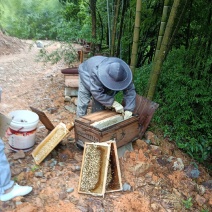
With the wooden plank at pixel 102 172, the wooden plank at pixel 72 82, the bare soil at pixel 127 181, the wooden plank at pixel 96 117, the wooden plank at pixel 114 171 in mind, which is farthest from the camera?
the wooden plank at pixel 72 82

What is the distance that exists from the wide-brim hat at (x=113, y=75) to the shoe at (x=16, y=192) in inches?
63.5

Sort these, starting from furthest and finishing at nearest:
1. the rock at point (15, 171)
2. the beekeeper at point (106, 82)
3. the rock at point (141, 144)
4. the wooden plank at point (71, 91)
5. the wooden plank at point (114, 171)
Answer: the wooden plank at point (71, 91), the rock at point (141, 144), the beekeeper at point (106, 82), the rock at point (15, 171), the wooden plank at point (114, 171)

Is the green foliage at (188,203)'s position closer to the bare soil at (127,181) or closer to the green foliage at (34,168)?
the bare soil at (127,181)

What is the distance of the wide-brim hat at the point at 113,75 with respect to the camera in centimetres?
330

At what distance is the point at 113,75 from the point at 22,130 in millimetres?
1457

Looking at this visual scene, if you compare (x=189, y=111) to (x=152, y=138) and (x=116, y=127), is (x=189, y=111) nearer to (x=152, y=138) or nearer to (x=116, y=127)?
(x=152, y=138)

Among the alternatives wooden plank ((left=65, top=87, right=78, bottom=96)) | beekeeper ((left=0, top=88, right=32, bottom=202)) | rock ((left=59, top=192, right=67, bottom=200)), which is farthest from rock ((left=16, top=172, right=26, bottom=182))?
wooden plank ((left=65, top=87, right=78, bottom=96))

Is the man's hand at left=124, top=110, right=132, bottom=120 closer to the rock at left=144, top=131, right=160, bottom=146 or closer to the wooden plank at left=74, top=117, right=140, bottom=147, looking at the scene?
the wooden plank at left=74, top=117, right=140, bottom=147

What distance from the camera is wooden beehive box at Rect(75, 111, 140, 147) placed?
3.31m

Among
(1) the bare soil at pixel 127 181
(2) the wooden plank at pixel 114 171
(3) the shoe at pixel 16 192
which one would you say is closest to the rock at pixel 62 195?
(1) the bare soil at pixel 127 181

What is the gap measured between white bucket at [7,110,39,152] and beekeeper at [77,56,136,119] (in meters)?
0.81

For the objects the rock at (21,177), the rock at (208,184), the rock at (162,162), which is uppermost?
the rock at (21,177)

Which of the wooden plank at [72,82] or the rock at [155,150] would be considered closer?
the rock at [155,150]

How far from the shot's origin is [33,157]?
3506 mm
